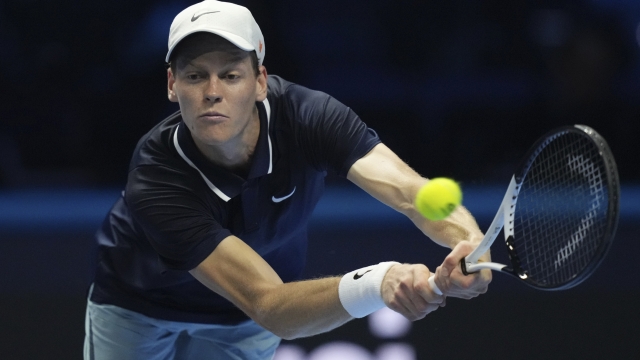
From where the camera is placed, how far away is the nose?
3.27 m

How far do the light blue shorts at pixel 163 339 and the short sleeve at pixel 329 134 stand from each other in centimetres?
85

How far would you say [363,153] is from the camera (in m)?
3.52

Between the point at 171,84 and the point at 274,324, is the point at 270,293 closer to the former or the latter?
the point at 274,324

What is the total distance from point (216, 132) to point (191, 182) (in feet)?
0.67

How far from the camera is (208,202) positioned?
338 centimetres

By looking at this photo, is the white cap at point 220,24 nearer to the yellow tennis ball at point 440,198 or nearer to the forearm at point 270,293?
the forearm at point 270,293

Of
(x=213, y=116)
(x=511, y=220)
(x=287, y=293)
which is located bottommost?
(x=287, y=293)

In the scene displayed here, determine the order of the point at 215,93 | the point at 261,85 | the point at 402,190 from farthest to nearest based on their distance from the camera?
1. the point at 261,85
2. the point at 402,190
3. the point at 215,93

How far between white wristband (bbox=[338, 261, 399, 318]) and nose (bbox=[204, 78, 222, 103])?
77 centimetres

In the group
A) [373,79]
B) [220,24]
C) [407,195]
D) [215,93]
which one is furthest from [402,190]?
[373,79]

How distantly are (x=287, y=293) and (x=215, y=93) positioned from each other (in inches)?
28.0

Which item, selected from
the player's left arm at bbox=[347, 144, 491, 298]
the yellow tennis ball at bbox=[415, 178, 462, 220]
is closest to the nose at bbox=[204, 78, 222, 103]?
the player's left arm at bbox=[347, 144, 491, 298]

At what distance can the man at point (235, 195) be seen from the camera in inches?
123

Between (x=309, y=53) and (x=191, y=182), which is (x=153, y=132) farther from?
(x=309, y=53)
